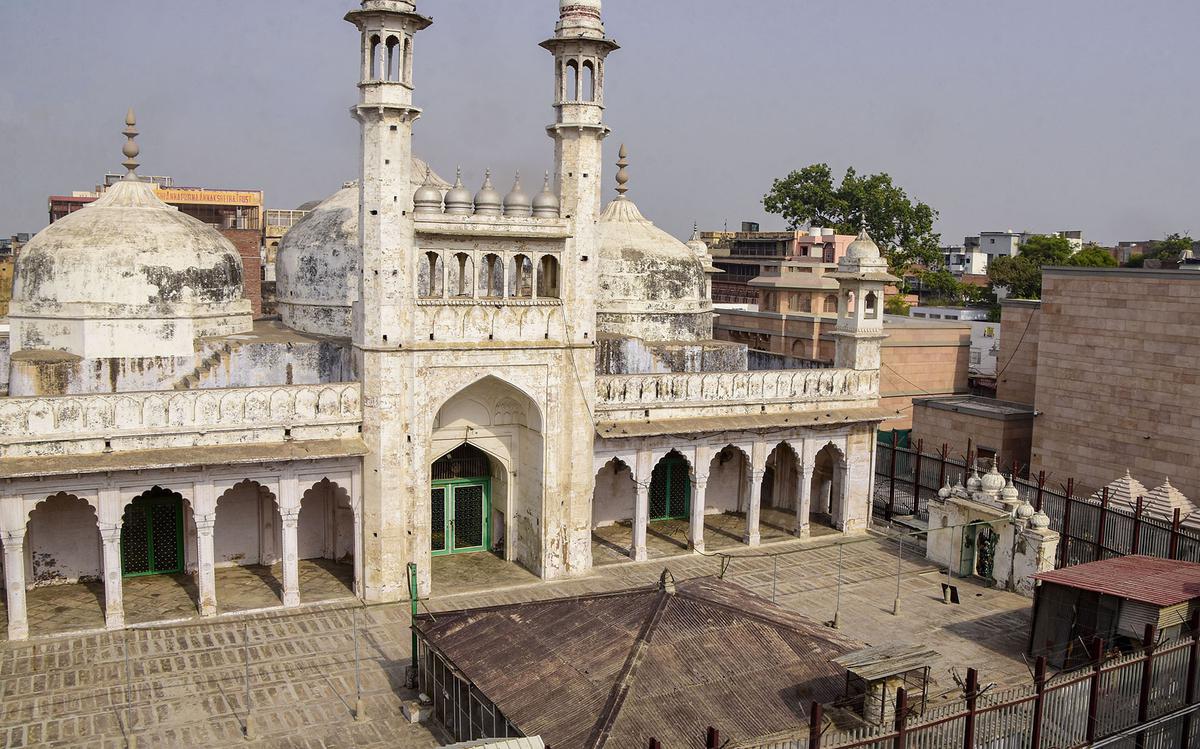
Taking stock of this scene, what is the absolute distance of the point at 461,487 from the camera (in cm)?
2309

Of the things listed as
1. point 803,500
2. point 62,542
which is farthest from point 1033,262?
point 62,542

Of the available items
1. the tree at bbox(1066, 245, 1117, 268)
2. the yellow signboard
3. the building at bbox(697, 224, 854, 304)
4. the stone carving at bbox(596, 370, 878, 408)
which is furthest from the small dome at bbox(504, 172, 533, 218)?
the yellow signboard

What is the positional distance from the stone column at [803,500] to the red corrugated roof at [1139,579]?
7.41 meters

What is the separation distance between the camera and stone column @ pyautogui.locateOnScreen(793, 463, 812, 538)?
25.1m

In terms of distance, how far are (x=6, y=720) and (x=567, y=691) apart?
8.26m

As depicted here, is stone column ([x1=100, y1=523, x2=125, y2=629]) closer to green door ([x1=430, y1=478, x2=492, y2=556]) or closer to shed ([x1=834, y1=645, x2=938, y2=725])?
green door ([x1=430, y1=478, x2=492, y2=556])

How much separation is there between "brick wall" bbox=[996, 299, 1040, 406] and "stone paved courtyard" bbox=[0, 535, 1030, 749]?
11.7 metres

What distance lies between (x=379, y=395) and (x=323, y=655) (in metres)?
4.73

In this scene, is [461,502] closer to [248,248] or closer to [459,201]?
[459,201]

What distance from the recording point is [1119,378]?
27188mm

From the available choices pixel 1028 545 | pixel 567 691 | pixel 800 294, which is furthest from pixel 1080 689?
pixel 800 294

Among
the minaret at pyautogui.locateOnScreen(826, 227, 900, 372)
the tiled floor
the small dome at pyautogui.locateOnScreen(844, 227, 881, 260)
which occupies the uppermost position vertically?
the small dome at pyautogui.locateOnScreen(844, 227, 881, 260)

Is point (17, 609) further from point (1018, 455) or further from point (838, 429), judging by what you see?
point (1018, 455)

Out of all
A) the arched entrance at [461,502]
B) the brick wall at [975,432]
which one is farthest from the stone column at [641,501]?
the brick wall at [975,432]
